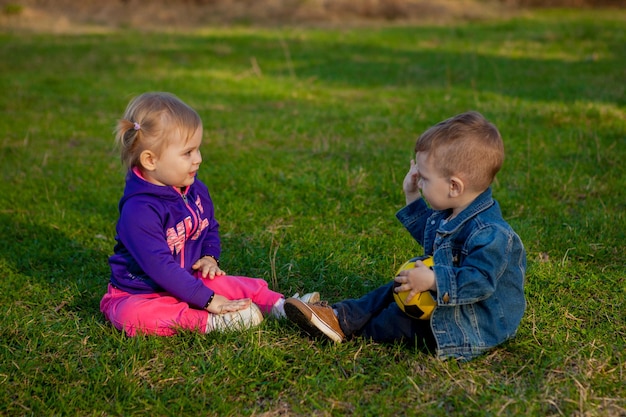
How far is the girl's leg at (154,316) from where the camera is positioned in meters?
3.47

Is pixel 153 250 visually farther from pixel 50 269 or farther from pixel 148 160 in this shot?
pixel 50 269

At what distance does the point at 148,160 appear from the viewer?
11.5 feet

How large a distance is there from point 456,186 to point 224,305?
4.43 feet

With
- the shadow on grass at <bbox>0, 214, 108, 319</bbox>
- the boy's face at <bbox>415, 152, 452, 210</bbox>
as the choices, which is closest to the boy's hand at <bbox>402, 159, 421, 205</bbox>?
the boy's face at <bbox>415, 152, 452, 210</bbox>

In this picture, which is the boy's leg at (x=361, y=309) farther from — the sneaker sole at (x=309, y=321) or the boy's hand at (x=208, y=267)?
the boy's hand at (x=208, y=267)

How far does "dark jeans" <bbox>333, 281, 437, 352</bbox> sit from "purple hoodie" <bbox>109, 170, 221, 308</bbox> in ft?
2.45

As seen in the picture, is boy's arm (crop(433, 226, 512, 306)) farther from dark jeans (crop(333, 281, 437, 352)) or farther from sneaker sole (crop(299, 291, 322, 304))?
sneaker sole (crop(299, 291, 322, 304))

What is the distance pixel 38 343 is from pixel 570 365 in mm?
2650

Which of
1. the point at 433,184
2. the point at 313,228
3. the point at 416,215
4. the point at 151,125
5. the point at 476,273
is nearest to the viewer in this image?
the point at 476,273

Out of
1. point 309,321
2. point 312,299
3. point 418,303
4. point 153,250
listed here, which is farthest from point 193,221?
point 418,303

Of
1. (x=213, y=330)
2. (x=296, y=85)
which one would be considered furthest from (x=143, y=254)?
(x=296, y=85)

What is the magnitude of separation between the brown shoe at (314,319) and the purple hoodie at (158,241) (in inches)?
18.8

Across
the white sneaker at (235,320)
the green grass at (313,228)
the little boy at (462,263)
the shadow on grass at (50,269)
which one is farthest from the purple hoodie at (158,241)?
the little boy at (462,263)

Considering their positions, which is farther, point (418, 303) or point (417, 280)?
point (418, 303)
